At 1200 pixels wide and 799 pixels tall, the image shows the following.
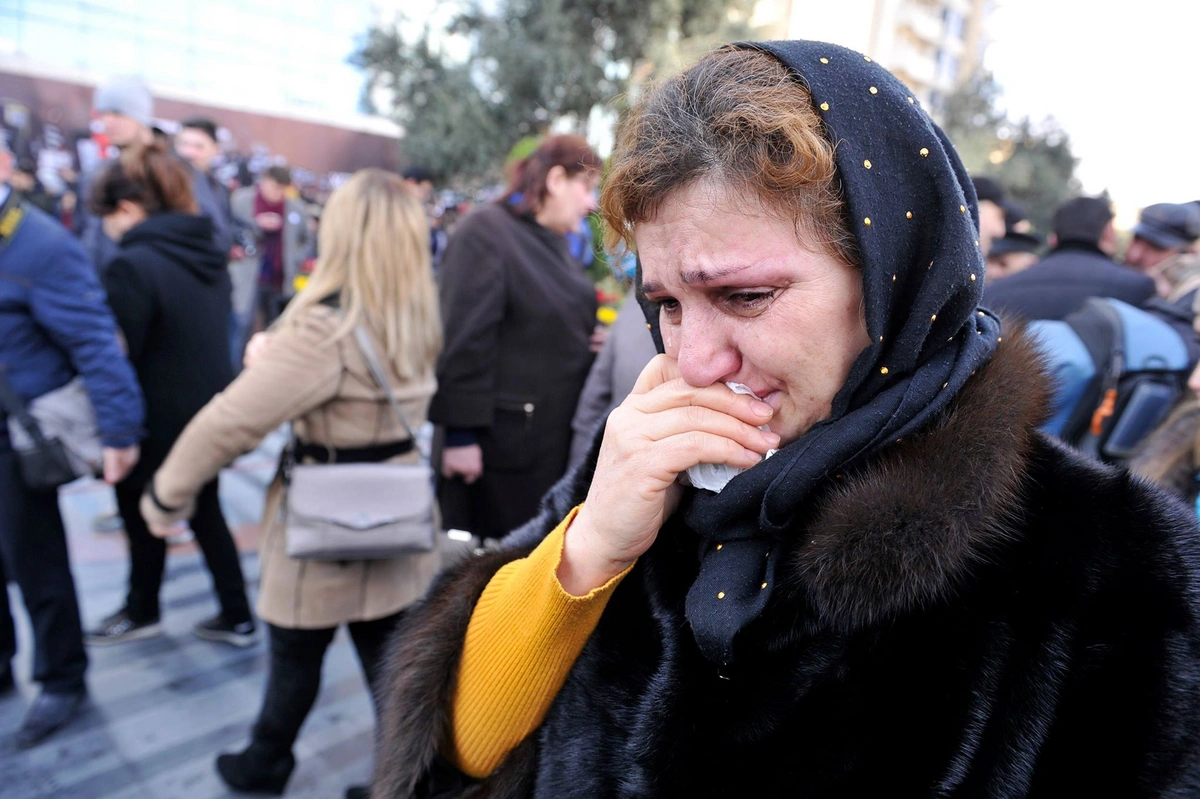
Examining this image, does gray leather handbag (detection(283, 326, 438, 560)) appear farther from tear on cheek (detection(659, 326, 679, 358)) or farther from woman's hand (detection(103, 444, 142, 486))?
Answer: tear on cheek (detection(659, 326, 679, 358))

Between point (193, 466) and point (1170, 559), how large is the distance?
2850mm

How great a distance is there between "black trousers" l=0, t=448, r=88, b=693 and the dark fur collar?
3.44 m

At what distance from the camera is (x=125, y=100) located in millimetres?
4723

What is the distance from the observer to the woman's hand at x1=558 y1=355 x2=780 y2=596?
111cm

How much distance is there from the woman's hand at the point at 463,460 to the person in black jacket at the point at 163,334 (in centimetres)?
134

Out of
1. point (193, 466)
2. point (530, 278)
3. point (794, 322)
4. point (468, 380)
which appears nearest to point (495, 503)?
point (468, 380)

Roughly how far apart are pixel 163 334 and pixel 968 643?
396cm

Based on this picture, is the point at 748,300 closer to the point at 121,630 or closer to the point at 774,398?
the point at 774,398

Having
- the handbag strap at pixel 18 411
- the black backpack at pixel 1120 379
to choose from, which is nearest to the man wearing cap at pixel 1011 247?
the black backpack at pixel 1120 379

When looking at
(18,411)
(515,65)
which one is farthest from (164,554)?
(515,65)

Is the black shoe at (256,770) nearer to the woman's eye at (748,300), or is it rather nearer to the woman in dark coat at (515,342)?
the woman in dark coat at (515,342)

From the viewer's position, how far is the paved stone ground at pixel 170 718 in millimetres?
3061

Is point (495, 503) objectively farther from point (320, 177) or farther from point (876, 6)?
point (876, 6)

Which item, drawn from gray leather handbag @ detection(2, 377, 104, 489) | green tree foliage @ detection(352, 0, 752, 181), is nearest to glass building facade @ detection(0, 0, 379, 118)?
green tree foliage @ detection(352, 0, 752, 181)
